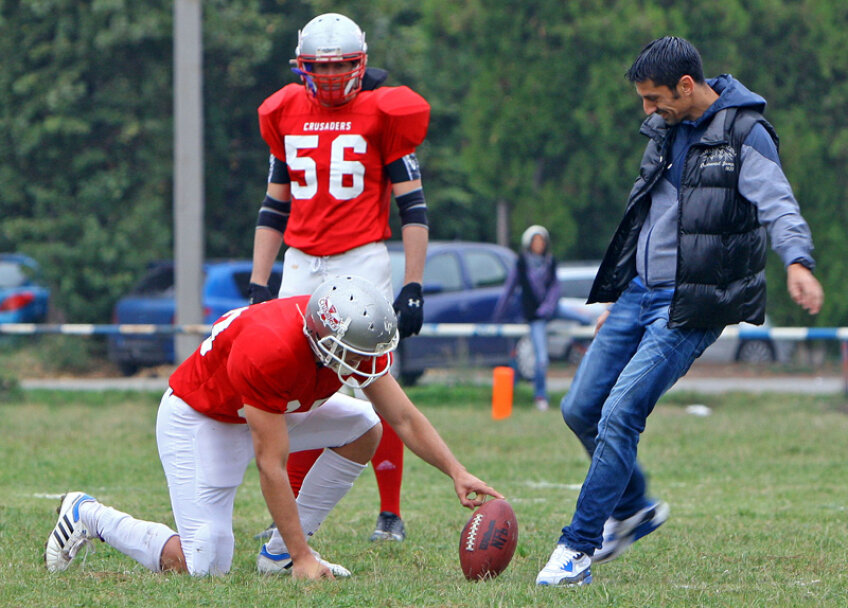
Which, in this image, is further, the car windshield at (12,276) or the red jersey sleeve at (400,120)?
the car windshield at (12,276)

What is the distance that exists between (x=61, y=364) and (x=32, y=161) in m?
4.12

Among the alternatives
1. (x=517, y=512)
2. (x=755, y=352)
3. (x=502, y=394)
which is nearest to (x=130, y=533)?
(x=517, y=512)

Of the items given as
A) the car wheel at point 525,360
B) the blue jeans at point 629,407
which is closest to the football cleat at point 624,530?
the blue jeans at point 629,407

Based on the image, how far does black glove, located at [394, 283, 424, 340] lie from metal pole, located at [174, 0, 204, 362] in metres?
7.74

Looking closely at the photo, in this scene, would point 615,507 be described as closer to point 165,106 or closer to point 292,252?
point 292,252

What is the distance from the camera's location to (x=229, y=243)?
22.3 m

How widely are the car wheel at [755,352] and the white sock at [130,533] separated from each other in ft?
49.7

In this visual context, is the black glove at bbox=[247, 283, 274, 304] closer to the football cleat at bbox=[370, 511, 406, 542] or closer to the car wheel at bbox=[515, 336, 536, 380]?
the football cleat at bbox=[370, 511, 406, 542]

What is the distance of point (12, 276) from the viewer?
19.6 meters

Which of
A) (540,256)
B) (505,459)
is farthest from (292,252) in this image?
(540,256)

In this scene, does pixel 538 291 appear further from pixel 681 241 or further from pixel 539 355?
pixel 681 241

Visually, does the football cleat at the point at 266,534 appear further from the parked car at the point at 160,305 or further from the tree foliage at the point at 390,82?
the tree foliage at the point at 390,82

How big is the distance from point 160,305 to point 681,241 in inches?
459

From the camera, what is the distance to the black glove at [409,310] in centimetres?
555
